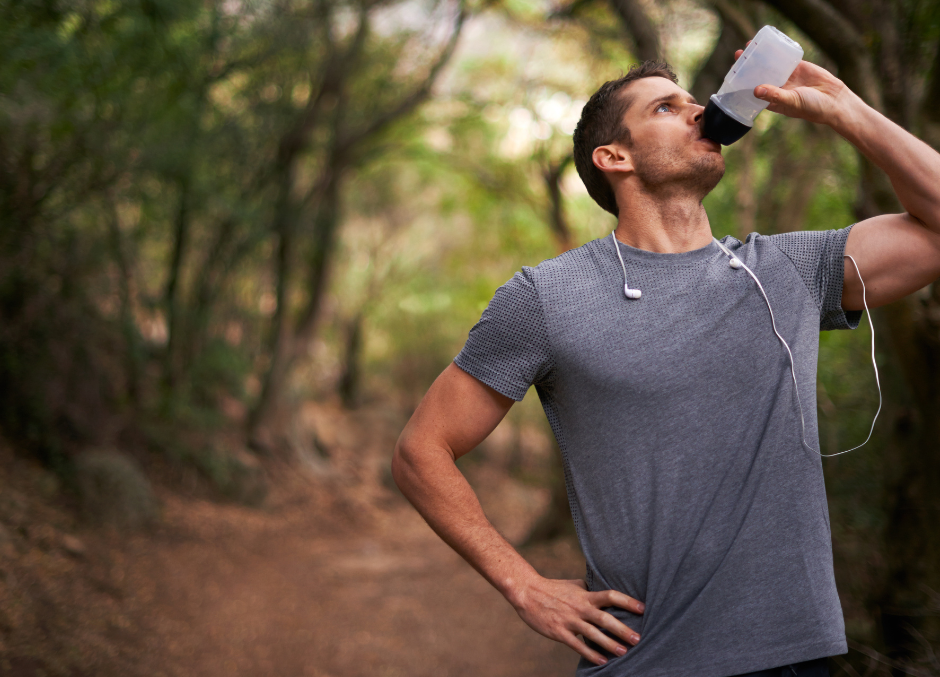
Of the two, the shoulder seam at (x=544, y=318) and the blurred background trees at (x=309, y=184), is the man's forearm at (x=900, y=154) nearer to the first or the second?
the shoulder seam at (x=544, y=318)

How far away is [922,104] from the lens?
3.05 meters

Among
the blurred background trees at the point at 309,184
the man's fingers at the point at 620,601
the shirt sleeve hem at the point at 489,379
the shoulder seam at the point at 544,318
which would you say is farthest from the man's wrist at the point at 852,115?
the blurred background trees at the point at 309,184

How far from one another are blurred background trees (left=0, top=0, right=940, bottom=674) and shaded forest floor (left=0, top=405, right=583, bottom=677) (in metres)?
1.06

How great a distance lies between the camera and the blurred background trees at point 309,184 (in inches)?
133

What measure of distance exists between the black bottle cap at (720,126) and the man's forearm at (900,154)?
0.73ft

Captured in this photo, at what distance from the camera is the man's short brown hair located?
201 centimetres

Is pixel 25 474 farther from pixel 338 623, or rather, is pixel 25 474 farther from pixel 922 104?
pixel 922 104

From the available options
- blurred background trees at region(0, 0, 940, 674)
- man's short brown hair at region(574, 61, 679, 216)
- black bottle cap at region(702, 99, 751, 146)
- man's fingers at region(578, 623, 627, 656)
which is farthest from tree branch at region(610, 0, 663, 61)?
man's fingers at region(578, 623, 627, 656)

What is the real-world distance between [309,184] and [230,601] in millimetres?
8396

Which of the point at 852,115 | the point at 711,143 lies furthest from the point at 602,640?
the point at 852,115

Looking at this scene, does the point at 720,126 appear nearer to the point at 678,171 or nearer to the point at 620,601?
the point at 678,171

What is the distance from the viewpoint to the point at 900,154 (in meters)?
1.74

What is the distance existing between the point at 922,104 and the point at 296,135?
9899 mm

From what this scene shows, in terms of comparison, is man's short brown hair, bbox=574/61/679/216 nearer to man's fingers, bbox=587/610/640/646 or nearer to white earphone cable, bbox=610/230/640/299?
white earphone cable, bbox=610/230/640/299
